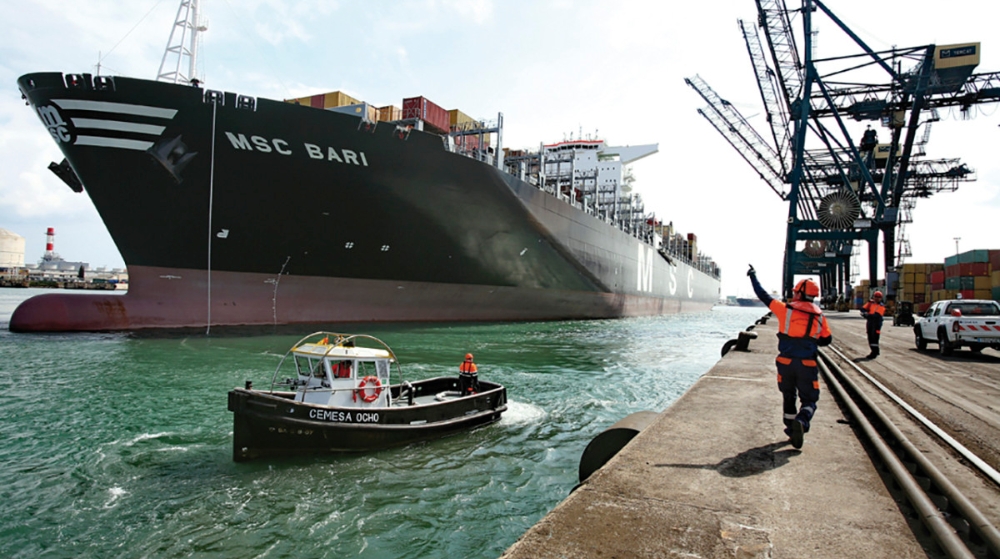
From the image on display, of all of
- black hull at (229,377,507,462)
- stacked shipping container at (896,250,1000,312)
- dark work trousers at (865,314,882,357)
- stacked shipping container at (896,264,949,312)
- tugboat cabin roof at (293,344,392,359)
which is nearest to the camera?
black hull at (229,377,507,462)

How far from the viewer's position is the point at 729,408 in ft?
20.8

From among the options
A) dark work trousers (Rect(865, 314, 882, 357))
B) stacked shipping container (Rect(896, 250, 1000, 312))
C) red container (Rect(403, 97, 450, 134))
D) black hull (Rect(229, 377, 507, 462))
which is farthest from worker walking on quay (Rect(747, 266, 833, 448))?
stacked shipping container (Rect(896, 250, 1000, 312))

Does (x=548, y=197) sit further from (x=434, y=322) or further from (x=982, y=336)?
(x=982, y=336)

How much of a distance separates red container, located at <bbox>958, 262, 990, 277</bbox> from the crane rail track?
42625mm

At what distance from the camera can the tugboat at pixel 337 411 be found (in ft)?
23.0

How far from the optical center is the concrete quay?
274 cm

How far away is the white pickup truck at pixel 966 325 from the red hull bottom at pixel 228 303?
16.8 metres

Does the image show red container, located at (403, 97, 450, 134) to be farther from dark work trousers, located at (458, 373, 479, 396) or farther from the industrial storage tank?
the industrial storage tank

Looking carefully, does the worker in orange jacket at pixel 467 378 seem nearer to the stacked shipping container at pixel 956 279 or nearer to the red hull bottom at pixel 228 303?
the red hull bottom at pixel 228 303

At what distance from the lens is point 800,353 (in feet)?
15.5

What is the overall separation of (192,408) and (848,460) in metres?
9.99

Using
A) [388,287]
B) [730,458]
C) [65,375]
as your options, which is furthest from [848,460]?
[388,287]

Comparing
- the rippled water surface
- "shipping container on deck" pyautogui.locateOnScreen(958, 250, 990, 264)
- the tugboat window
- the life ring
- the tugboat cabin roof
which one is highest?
"shipping container on deck" pyautogui.locateOnScreen(958, 250, 990, 264)

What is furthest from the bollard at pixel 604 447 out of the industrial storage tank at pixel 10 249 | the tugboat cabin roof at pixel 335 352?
the industrial storage tank at pixel 10 249
